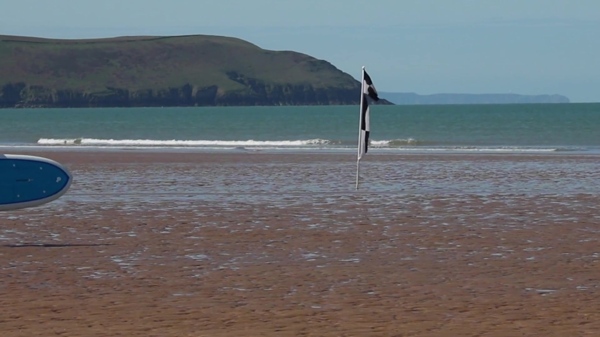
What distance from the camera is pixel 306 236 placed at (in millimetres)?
13930

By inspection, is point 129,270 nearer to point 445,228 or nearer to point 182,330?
point 182,330

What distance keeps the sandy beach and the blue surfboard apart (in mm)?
413

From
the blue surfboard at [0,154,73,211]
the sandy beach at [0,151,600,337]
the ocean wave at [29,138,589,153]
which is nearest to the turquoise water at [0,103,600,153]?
the ocean wave at [29,138,589,153]

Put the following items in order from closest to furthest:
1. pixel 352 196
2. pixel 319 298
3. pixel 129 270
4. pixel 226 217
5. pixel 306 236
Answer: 1. pixel 319 298
2. pixel 129 270
3. pixel 306 236
4. pixel 226 217
5. pixel 352 196

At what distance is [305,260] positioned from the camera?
1198 cm

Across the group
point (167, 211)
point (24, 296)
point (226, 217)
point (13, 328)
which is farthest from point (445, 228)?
point (13, 328)

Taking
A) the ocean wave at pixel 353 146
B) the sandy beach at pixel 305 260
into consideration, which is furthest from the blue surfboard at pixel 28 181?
the ocean wave at pixel 353 146

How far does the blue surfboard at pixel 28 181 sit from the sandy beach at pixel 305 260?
41 centimetres

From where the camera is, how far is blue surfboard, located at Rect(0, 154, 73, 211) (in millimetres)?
14250

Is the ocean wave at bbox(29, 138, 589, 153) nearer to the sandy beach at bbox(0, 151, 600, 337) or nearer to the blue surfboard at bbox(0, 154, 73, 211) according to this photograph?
the sandy beach at bbox(0, 151, 600, 337)

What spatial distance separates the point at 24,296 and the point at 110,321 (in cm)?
141

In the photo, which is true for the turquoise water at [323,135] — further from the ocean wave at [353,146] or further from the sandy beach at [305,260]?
the sandy beach at [305,260]

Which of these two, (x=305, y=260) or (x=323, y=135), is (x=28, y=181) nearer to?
(x=305, y=260)

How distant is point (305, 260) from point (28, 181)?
4.40m
